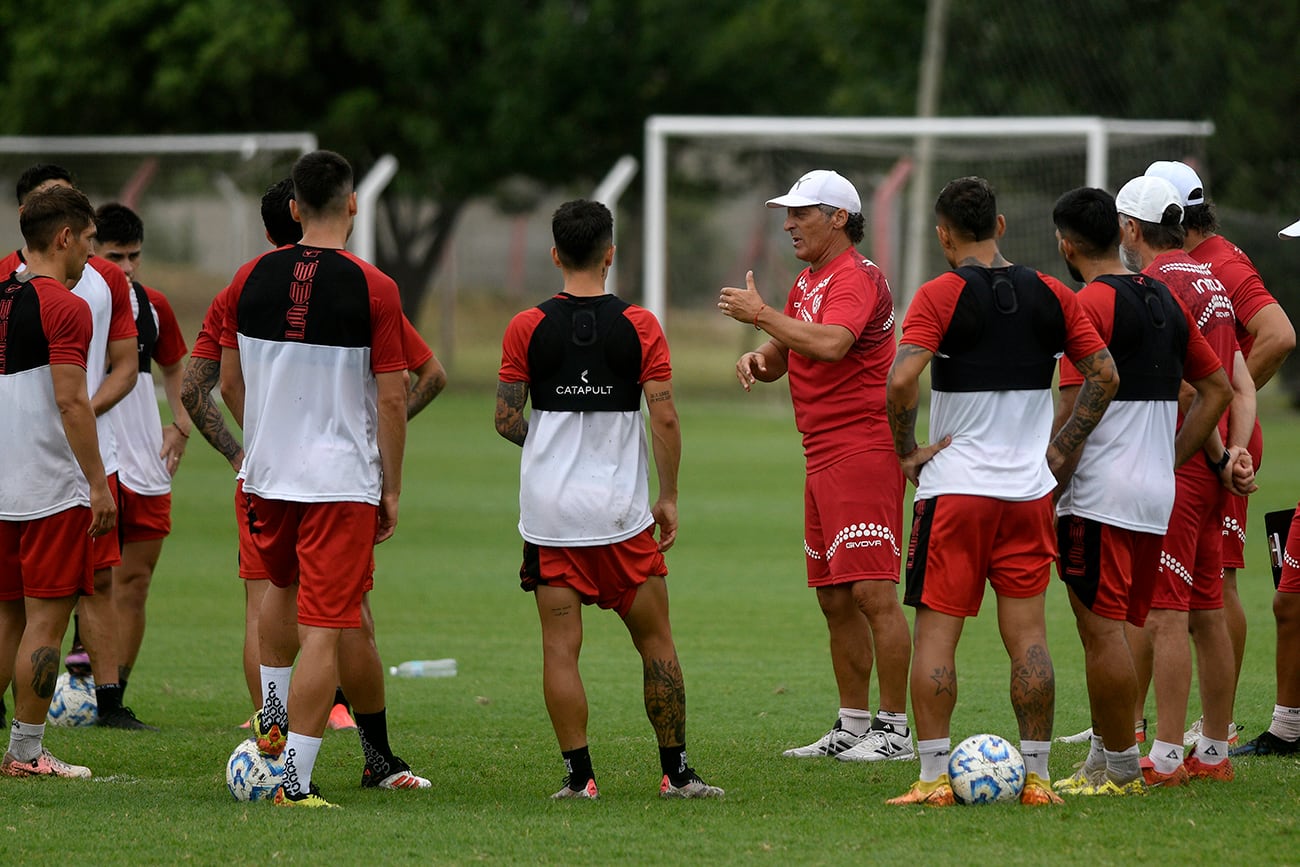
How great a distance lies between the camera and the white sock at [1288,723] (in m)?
7.29

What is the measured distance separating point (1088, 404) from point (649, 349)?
1.68 meters

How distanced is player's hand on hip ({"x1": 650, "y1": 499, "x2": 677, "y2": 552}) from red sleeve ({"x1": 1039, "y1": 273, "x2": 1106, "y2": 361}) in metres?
1.64

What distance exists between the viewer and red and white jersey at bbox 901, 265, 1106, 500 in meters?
6.04

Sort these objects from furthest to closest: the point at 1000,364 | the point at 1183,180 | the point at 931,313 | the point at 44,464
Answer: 1. the point at 1183,180
2. the point at 44,464
3. the point at 1000,364
4. the point at 931,313

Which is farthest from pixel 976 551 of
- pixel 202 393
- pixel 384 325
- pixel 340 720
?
pixel 340 720

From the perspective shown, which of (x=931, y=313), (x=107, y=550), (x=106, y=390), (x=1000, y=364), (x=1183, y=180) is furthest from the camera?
(x=106, y=390)

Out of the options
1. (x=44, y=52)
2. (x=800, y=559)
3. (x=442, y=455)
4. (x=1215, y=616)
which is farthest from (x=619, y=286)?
(x=1215, y=616)

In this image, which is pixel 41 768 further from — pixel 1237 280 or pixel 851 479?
pixel 1237 280

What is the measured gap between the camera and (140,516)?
28.3 ft

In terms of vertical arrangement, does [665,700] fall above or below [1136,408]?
below

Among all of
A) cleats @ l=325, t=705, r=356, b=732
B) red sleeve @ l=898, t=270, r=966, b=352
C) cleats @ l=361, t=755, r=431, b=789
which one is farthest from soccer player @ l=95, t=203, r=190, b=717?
red sleeve @ l=898, t=270, r=966, b=352

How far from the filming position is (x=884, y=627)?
23.8ft

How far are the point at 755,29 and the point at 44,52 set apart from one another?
50.7ft

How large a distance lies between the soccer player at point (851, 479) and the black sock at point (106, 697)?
3.36 metres
